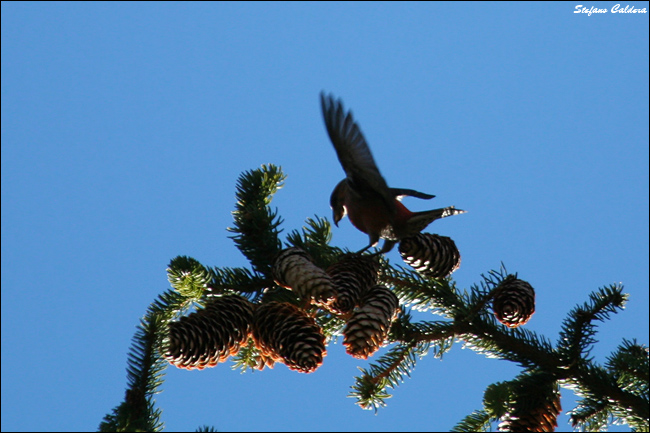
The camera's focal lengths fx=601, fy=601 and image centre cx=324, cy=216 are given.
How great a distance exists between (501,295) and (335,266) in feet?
1.93

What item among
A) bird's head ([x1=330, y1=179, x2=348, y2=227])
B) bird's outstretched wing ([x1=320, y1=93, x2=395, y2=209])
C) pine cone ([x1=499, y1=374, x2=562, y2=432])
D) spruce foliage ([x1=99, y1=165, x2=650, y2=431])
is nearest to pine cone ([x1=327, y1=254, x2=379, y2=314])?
spruce foliage ([x1=99, y1=165, x2=650, y2=431])

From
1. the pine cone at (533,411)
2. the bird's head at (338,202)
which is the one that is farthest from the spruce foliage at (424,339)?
the bird's head at (338,202)

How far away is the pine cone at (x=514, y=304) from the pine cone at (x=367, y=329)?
43 cm

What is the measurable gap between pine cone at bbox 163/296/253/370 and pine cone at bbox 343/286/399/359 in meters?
0.34

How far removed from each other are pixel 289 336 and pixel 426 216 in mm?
1049

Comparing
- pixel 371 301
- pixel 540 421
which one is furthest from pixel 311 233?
pixel 540 421

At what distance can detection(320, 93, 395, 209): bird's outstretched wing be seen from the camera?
2.35m

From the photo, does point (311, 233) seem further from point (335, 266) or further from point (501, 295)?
point (501, 295)

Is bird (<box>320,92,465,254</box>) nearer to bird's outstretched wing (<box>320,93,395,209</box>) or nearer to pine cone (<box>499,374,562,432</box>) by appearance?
bird's outstretched wing (<box>320,93,395,209</box>)

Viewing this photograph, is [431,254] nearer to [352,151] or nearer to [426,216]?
[426,216]

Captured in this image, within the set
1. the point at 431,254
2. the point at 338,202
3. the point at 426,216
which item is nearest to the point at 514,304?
the point at 431,254

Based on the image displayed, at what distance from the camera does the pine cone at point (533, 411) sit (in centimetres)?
178

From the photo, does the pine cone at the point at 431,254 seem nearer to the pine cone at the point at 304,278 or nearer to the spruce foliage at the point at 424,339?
the spruce foliage at the point at 424,339

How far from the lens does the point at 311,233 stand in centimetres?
256
